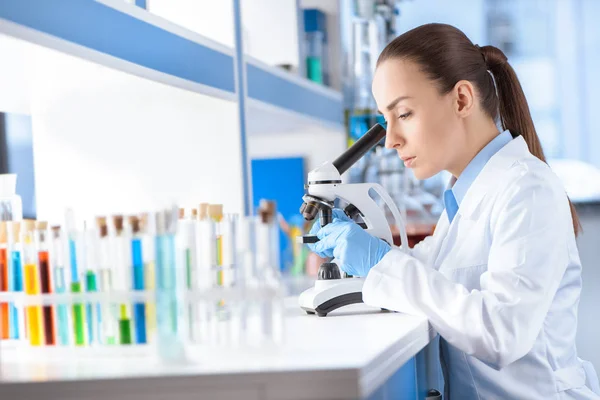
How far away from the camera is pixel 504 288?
4.68 feet

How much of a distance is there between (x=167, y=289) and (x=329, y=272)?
0.66 m

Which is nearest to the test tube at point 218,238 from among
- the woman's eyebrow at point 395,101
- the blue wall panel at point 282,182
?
the woman's eyebrow at point 395,101

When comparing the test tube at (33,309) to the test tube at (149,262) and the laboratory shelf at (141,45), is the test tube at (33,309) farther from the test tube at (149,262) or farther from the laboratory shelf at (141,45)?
the laboratory shelf at (141,45)

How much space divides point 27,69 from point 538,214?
1.21 m

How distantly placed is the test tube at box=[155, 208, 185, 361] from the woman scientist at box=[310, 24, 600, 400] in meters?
0.50

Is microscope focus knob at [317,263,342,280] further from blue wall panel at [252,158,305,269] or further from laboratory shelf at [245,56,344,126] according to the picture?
blue wall panel at [252,158,305,269]

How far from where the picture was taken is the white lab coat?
142 cm

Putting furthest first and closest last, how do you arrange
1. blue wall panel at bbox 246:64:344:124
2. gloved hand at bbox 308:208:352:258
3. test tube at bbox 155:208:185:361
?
blue wall panel at bbox 246:64:344:124 → gloved hand at bbox 308:208:352:258 → test tube at bbox 155:208:185:361

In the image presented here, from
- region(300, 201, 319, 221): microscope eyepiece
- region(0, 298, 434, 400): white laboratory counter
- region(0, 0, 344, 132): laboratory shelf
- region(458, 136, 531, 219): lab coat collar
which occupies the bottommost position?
region(0, 298, 434, 400): white laboratory counter

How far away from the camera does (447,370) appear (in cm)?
173

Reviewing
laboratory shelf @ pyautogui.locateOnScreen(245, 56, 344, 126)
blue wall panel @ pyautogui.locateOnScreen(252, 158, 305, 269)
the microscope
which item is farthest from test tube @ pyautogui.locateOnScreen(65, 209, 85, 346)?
blue wall panel @ pyautogui.locateOnScreen(252, 158, 305, 269)

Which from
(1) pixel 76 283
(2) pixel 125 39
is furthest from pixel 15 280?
(2) pixel 125 39

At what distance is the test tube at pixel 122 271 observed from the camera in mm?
1189

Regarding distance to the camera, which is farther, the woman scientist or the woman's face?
the woman's face
